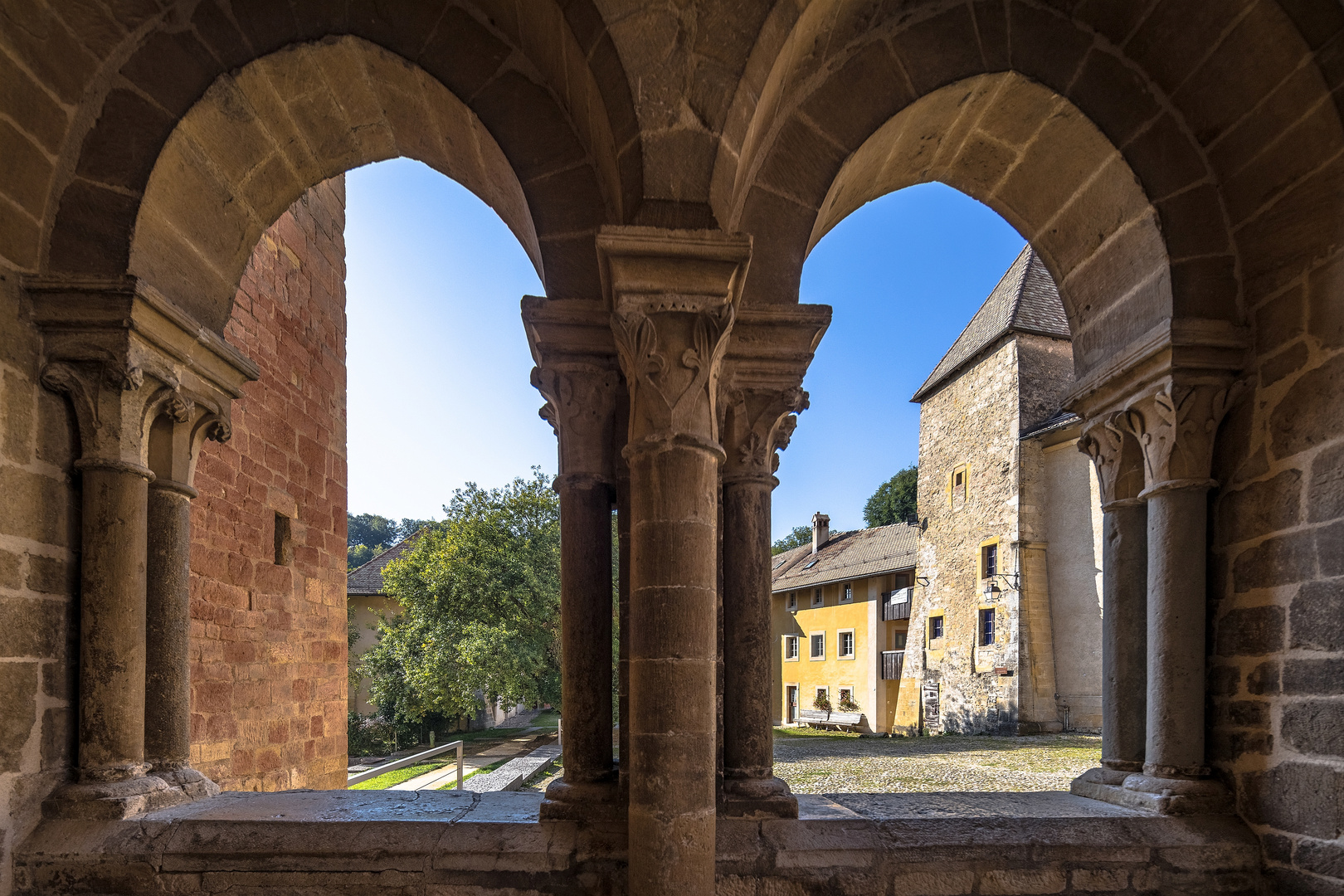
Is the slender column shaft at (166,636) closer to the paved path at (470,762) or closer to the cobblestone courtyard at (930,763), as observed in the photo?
the paved path at (470,762)

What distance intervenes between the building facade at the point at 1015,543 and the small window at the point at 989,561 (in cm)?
3

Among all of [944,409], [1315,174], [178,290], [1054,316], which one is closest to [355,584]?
[944,409]

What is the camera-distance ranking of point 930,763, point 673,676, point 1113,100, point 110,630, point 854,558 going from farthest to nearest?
1. point 854,558
2. point 930,763
3. point 1113,100
4. point 110,630
5. point 673,676

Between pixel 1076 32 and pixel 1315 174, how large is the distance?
2.91 ft

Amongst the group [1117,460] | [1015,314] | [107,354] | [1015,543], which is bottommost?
[1015,543]

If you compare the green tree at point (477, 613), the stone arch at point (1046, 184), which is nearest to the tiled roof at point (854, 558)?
the green tree at point (477, 613)

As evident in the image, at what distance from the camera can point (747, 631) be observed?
8.46 ft

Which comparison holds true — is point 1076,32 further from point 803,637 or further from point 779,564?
point 779,564

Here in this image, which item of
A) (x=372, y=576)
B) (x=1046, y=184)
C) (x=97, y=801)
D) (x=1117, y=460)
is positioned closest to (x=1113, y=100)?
(x=1046, y=184)

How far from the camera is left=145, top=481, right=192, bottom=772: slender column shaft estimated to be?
2697 mm

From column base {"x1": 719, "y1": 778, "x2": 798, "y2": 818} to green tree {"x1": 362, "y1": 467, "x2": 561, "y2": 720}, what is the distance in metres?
13.1

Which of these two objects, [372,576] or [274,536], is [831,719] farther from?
[274,536]

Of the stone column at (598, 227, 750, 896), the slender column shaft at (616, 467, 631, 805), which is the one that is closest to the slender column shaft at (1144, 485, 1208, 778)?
the stone column at (598, 227, 750, 896)

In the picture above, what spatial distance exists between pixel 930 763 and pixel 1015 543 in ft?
25.2
